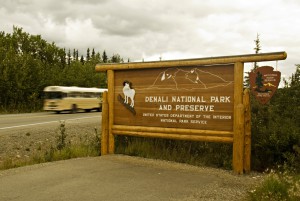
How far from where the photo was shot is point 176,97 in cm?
745

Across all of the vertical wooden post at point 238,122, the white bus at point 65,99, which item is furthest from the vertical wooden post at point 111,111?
the white bus at point 65,99

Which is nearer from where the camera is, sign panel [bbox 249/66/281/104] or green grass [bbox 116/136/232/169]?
sign panel [bbox 249/66/281/104]

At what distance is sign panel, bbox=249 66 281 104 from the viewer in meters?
7.06

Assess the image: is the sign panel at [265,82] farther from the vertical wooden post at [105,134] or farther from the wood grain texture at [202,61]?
the vertical wooden post at [105,134]

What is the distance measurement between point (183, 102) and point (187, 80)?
1.63 ft

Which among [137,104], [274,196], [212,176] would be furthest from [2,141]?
[274,196]

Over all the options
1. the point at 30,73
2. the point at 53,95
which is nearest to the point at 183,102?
the point at 53,95

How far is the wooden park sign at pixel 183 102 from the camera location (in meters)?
6.52

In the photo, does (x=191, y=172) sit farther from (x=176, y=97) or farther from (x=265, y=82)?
(x=265, y=82)

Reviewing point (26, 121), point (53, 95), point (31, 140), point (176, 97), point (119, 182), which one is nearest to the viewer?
point (119, 182)

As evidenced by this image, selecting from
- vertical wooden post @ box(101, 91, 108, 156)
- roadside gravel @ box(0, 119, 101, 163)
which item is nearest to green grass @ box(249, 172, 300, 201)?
vertical wooden post @ box(101, 91, 108, 156)

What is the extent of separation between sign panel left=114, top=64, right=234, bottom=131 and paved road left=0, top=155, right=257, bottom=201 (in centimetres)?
102

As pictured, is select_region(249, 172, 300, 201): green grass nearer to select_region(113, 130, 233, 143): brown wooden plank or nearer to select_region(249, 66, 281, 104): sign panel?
select_region(113, 130, 233, 143): brown wooden plank

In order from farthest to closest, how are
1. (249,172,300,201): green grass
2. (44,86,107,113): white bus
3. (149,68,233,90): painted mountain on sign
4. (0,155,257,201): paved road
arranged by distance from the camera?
(44,86,107,113): white bus
(149,68,233,90): painted mountain on sign
(0,155,257,201): paved road
(249,172,300,201): green grass
